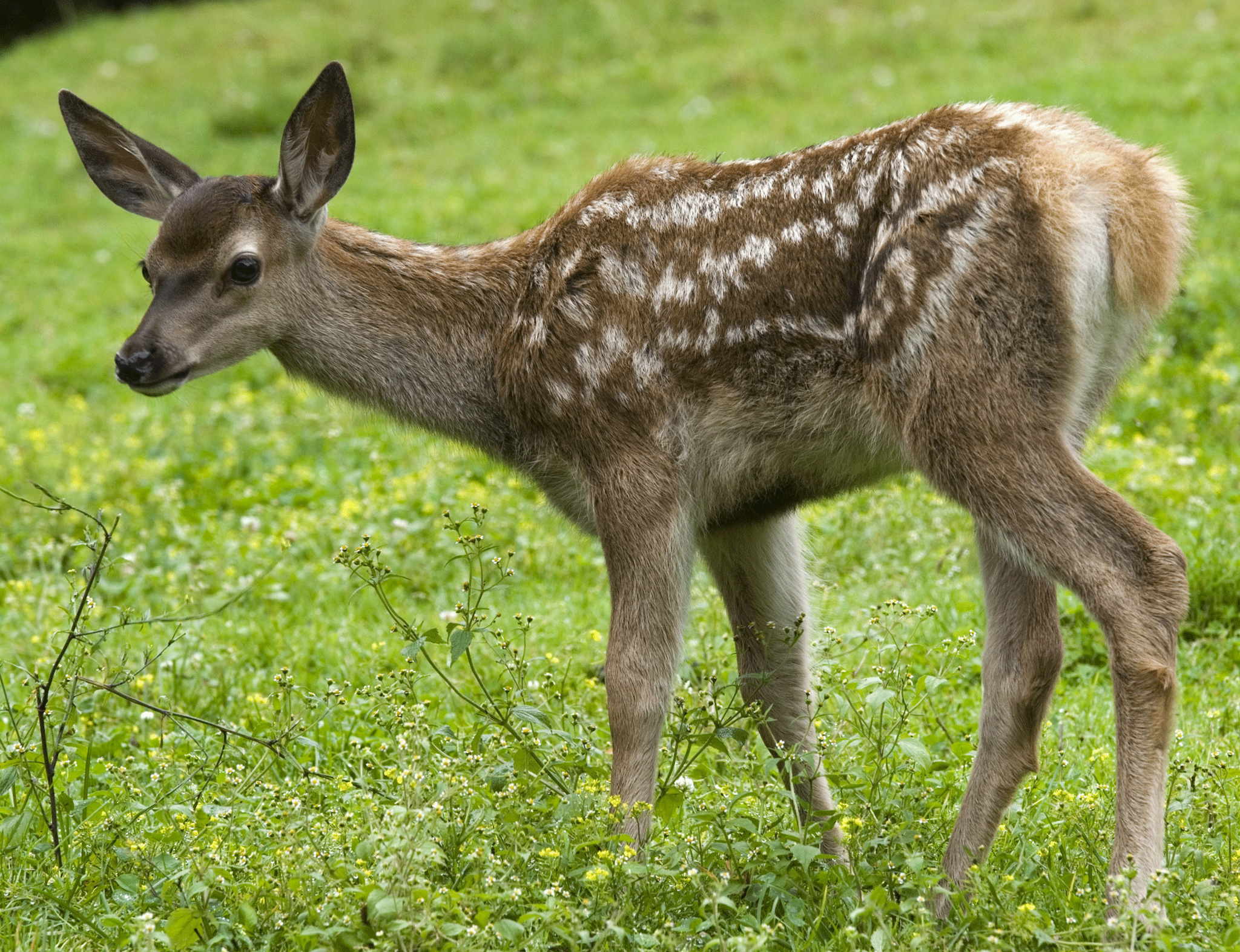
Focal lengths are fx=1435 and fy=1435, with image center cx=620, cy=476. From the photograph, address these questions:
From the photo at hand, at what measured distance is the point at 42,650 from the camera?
5566mm

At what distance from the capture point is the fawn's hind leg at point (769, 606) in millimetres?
4594

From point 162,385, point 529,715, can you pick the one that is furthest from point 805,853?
point 162,385

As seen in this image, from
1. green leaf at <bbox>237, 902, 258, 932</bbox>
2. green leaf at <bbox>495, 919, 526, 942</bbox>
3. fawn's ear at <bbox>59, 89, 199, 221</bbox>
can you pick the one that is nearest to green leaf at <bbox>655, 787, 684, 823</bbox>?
green leaf at <bbox>495, 919, 526, 942</bbox>

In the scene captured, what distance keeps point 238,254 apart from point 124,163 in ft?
2.67

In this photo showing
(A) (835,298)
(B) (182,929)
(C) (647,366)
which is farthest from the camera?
(C) (647,366)

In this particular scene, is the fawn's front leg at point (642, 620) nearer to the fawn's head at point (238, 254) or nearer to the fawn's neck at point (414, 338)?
the fawn's neck at point (414, 338)

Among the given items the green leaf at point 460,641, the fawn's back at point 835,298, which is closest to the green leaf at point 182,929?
the green leaf at point 460,641

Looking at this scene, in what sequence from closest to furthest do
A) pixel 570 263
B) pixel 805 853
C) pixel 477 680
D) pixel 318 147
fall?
1. pixel 805 853
2. pixel 570 263
3. pixel 318 147
4. pixel 477 680

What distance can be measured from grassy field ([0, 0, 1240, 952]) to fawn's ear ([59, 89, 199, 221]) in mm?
1088

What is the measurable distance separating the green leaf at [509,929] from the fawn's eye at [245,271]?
239 cm

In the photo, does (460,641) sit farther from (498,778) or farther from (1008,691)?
(1008,691)

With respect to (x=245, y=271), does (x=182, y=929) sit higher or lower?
lower

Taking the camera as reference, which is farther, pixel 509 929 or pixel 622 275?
pixel 622 275

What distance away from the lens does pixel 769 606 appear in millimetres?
4648
